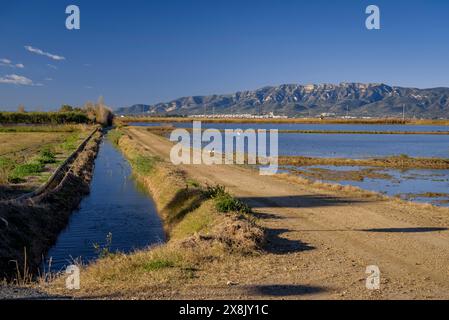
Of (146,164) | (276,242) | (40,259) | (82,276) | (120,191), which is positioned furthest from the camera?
(146,164)

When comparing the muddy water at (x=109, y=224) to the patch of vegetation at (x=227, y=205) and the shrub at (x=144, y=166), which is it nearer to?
the shrub at (x=144, y=166)

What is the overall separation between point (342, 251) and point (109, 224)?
396 inches

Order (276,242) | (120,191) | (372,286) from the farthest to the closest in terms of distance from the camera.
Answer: (120,191) → (276,242) → (372,286)

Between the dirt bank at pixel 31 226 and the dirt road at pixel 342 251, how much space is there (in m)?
5.06

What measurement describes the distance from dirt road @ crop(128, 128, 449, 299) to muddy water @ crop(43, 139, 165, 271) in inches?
155

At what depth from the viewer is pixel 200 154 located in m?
46.2

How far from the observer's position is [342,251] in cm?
1266

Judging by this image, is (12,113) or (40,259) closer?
(40,259)

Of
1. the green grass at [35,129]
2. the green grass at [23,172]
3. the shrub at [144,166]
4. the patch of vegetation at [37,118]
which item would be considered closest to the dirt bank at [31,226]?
the green grass at [23,172]

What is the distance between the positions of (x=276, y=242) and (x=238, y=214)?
7.40 feet

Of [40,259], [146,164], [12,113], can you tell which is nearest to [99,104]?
[12,113]

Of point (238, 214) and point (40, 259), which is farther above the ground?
point (238, 214)

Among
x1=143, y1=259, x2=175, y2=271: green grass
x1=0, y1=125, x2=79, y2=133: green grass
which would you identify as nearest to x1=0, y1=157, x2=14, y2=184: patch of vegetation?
x1=143, y1=259, x2=175, y2=271: green grass
